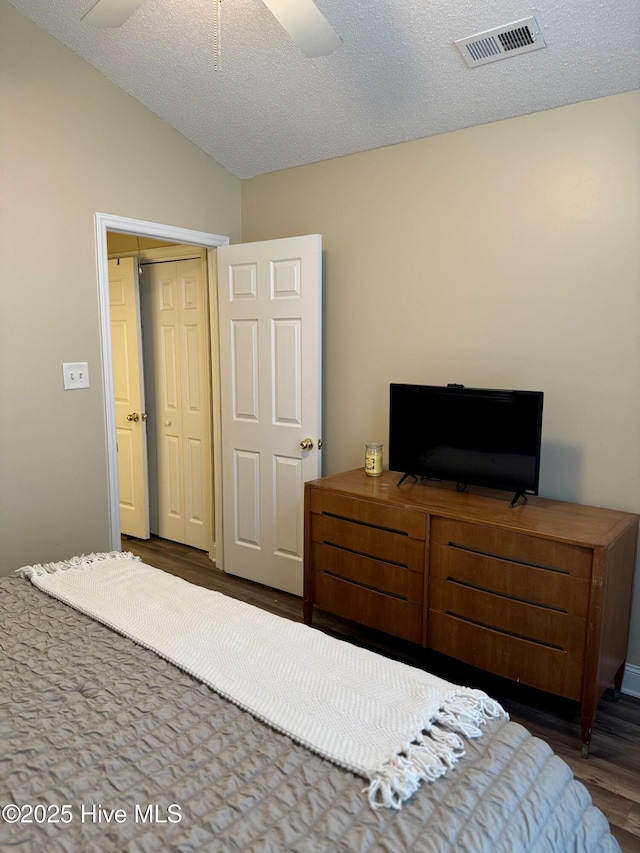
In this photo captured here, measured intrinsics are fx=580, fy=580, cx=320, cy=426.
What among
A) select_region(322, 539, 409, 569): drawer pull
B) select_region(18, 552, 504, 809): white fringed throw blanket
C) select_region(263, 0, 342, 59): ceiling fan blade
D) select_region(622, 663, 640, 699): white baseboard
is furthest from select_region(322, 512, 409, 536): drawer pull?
select_region(263, 0, 342, 59): ceiling fan blade

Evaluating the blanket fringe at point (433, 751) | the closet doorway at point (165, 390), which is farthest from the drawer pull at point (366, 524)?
the closet doorway at point (165, 390)

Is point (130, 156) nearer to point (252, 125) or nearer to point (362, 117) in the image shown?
point (252, 125)

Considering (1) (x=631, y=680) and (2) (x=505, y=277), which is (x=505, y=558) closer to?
(1) (x=631, y=680)

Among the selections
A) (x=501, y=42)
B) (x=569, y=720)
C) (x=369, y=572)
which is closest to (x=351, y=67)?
(x=501, y=42)

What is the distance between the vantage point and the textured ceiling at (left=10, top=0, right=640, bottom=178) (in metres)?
2.08

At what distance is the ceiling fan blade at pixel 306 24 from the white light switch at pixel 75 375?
1712 millimetres

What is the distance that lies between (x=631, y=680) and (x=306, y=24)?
273 centimetres

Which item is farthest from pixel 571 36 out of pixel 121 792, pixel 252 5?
pixel 121 792

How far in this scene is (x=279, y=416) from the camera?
333 cm

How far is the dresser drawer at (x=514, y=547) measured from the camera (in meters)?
2.05

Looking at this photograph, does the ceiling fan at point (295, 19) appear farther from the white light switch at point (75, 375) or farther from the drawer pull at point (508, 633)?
the drawer pull at point (508, 633)

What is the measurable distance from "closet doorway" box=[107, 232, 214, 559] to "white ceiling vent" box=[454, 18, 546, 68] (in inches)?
80.7

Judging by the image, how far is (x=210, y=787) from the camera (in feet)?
3.37

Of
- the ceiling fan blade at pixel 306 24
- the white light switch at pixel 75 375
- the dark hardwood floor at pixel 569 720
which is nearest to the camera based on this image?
the ceiling fan blade at pixel 306 24
